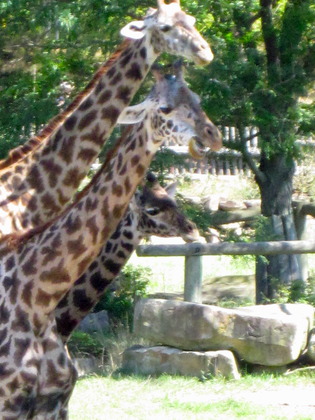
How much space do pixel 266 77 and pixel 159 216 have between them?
3.43 meters

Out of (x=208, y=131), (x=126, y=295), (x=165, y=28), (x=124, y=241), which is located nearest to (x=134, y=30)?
(x=165, y=28)

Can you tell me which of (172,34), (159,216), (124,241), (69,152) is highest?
(172,34)

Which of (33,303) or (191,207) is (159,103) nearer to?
(33,303)

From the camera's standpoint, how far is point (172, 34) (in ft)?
20.2

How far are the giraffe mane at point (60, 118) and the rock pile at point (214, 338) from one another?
2727mm

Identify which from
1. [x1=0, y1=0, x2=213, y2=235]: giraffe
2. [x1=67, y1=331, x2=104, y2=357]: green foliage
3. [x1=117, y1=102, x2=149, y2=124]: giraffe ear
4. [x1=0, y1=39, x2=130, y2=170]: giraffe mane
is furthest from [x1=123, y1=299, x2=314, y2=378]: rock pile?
[x1=117, y1=102, x2=149, y2=124]: giraffe ear

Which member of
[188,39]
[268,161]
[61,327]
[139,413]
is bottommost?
[139,413]

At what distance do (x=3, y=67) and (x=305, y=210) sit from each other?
3986 mm

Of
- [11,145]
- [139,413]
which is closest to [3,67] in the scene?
[11,145]

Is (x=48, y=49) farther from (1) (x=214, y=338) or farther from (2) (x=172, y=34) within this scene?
(2) (x=172, y=34)

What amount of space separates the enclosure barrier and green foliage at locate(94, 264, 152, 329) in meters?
1.32

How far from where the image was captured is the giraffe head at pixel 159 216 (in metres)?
7.72

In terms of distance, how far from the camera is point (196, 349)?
896 cm

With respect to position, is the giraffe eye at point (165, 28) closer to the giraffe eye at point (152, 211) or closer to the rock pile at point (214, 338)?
the giraffe eye at point (152, 211)
